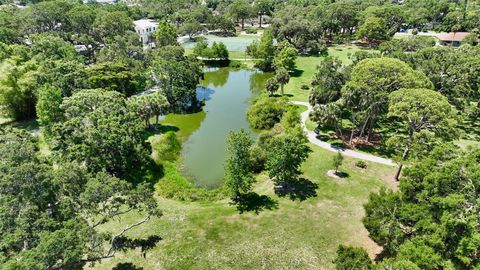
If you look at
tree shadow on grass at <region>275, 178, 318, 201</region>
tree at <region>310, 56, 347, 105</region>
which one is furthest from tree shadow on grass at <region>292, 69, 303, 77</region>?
tree shadow on grass at <region>275, 178, 318, 201</region>

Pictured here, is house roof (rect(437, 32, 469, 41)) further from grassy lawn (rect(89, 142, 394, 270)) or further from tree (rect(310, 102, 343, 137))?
grassy lawn (rect(89, 142, 394, 270))

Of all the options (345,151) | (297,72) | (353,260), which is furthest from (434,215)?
(297,72)

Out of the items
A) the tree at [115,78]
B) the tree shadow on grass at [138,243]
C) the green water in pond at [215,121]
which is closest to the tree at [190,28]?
the green water in pond at [215,121]

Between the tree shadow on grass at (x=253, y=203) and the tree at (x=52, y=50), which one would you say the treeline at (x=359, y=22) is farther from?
the tree shadow on grass at (x=253, y=203)

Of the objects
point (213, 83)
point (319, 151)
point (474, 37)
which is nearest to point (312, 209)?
point (319, 151)

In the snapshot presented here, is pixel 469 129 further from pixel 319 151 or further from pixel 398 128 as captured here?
pixel 319 151
